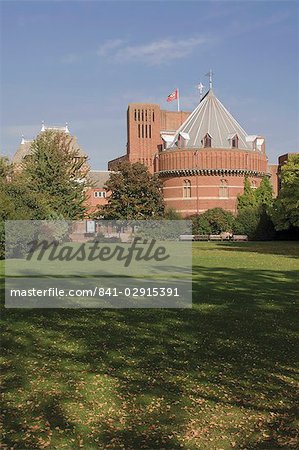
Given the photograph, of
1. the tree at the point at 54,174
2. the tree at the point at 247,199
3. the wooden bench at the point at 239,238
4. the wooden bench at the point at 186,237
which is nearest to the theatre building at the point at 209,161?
the tree at the point at 247,199

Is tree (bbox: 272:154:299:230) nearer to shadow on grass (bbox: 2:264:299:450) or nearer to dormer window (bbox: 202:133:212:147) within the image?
dormer window (bbox: 202:133:212:147)

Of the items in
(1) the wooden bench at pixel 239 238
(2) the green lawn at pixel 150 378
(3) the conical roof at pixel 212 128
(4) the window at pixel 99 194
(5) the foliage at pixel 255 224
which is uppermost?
(3) the conical roof at pixel 212 128

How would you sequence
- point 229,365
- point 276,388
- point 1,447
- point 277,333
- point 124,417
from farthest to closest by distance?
point 277,333 → point 229,365 → point 276,388 → point 124,417 → point 1,447

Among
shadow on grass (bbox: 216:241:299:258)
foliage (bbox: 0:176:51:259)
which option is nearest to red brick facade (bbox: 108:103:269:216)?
shadow on grass (bbox: 216:241:299:258)

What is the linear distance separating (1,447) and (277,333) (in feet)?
20.8

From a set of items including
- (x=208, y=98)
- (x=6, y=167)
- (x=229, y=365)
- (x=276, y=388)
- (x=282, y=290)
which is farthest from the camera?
(x=208, y=98)

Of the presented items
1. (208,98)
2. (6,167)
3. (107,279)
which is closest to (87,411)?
(107,279)

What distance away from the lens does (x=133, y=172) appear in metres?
55.2

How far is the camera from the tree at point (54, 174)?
129ft

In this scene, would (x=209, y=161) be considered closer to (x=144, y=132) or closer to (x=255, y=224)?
(x=255, y=224)

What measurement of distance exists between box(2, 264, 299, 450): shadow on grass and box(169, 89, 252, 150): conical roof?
196 feet

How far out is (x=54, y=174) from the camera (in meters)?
39.6

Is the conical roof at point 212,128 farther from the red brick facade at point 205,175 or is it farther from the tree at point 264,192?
the tree at point 264,192

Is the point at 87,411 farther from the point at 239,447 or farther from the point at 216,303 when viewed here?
the point at 216,303
